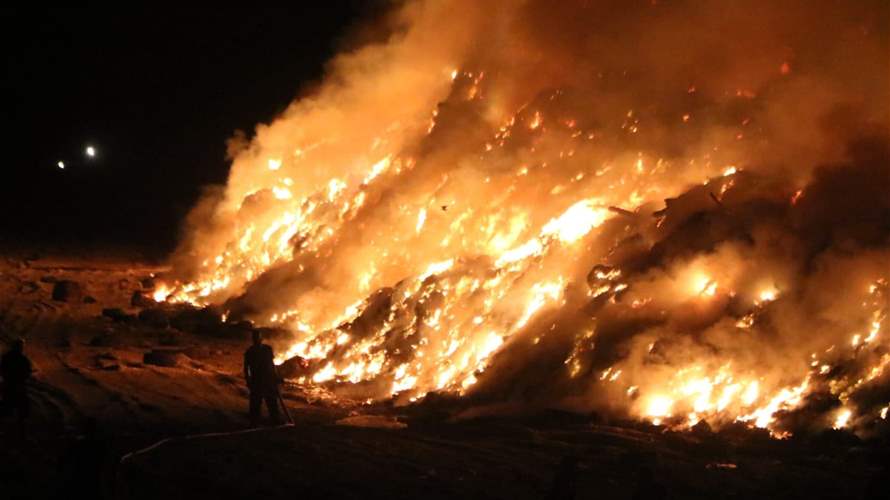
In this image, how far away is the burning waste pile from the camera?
38.9 ft

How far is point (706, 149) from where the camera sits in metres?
14.3

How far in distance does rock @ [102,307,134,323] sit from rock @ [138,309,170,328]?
27 cm

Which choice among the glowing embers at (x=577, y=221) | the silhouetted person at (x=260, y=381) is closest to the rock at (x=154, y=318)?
the silhouetted person at (x=260, y=381)

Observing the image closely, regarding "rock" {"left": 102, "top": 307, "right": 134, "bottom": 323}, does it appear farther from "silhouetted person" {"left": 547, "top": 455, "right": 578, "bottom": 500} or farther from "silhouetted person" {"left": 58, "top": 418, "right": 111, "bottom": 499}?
"silhouetted person" {"left": 547, "top": 455, "right": 578, "bottom": 500}

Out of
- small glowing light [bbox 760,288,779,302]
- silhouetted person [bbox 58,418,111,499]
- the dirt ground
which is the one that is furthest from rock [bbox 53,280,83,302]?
small glowing light [bbox 760,288,779,302]

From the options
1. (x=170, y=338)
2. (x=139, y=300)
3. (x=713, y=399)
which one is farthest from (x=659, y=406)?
(x=139, y=300)

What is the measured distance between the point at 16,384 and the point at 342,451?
4.04 meters

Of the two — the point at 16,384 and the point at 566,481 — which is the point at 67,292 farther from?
the point at 566,481

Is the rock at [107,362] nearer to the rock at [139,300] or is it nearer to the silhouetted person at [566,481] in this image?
the rock at [139,300]

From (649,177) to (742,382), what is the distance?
14.9 ft

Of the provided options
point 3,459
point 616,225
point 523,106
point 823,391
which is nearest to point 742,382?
point 823,391

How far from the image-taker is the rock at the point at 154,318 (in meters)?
18.0

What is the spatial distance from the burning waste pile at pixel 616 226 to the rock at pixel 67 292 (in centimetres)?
385

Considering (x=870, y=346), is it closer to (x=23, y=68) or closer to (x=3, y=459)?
(x=3, y=459)
